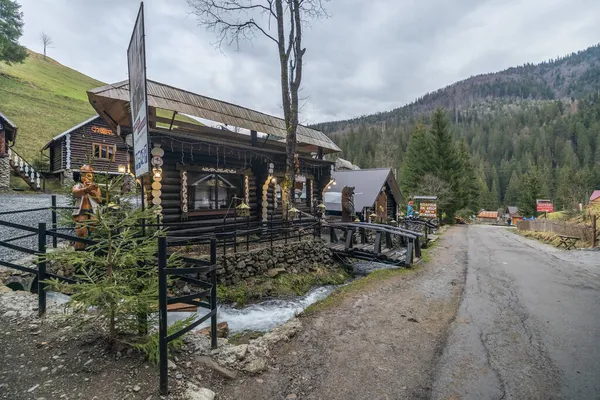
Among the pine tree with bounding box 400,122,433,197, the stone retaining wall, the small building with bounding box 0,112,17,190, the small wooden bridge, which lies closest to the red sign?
the pine tree with bounding box 400,122,433,197

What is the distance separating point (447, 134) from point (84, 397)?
44.1 meters

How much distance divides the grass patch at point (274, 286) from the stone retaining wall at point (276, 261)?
0.21 m

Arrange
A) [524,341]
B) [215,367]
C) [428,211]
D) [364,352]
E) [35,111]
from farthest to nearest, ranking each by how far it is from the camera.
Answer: [35,111], [428,211], [524,341], [364,352], [215,367]

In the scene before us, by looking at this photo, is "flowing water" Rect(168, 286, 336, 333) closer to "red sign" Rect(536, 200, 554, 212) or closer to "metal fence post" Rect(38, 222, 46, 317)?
"metal fence post" Rect(38, 222, 46, 317)

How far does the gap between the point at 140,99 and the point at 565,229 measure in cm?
2392

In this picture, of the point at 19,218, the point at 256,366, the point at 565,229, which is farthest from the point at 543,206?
the point at 19,218

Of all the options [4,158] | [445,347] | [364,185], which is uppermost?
[4,158]

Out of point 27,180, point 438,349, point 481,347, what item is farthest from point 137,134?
point 27,180

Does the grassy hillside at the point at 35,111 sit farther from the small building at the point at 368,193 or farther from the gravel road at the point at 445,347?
the gravel road at the point at 445,347

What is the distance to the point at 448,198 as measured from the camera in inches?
1452

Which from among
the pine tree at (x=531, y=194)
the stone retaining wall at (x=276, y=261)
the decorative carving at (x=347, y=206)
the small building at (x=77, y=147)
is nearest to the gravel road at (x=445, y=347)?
the stone retaining wall at (x=276, y=261)

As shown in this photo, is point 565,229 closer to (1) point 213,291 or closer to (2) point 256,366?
(2) point 256,366

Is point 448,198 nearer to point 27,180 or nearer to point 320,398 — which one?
point 320,398

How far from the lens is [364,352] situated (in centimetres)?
428
